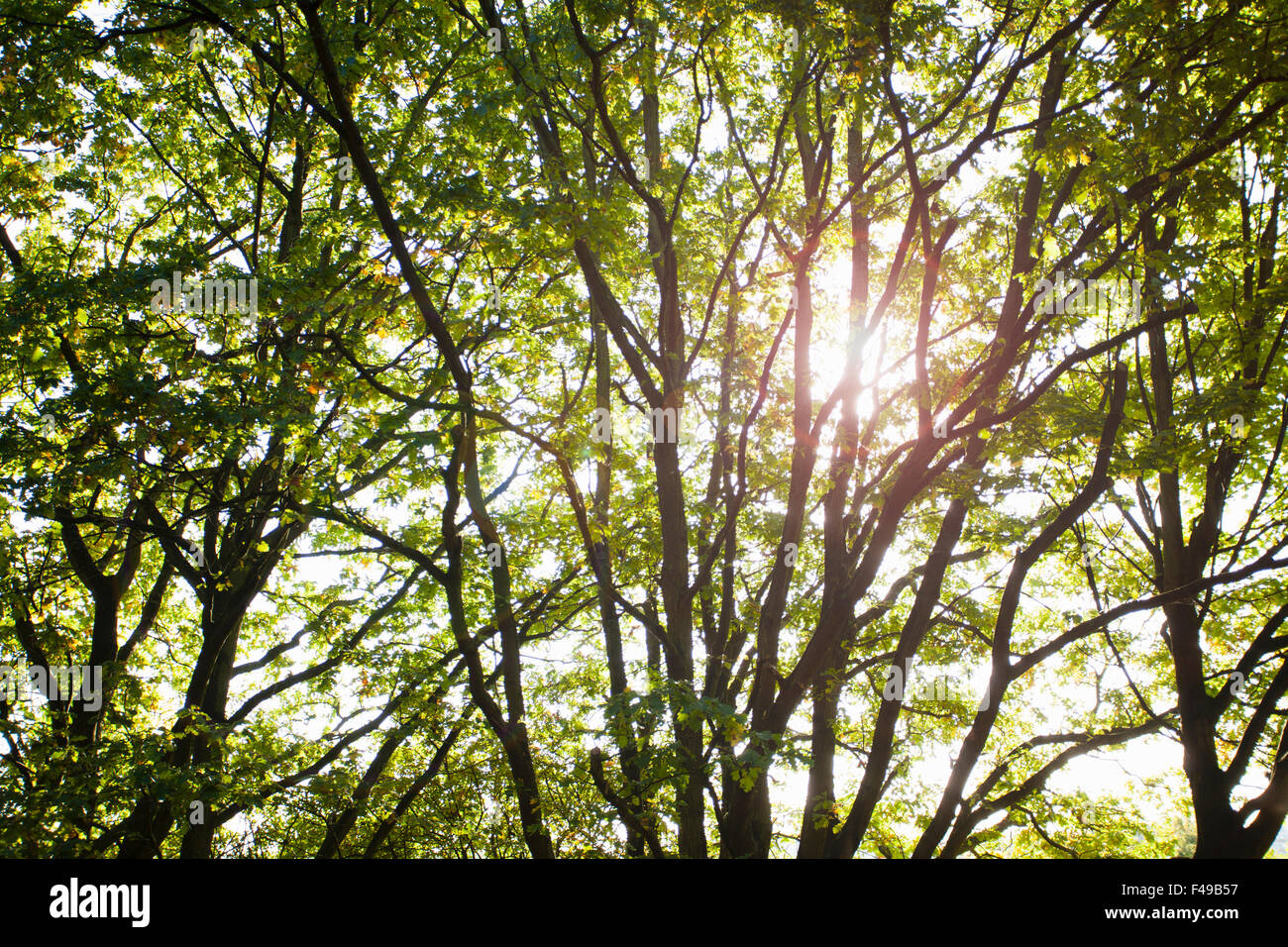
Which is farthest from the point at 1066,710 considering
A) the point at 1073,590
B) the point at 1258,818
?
the point at 1258,818

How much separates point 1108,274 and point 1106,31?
2.02m

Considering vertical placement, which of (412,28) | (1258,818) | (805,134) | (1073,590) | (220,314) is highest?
(412,28)

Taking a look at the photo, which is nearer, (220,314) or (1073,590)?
(220,314)

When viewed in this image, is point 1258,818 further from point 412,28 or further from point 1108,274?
point 412,28

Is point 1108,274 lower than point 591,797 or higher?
higher

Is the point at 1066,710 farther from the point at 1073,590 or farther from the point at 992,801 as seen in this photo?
the point at 992,801

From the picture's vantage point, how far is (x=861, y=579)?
248 inches

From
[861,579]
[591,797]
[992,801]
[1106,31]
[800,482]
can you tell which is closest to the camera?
[1106,31]

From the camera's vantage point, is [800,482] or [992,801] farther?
[992,801]

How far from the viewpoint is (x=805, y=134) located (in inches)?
285

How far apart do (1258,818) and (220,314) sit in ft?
35.3

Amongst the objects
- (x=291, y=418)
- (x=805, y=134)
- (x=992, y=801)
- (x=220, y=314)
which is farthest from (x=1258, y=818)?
(x=220, y=314)
